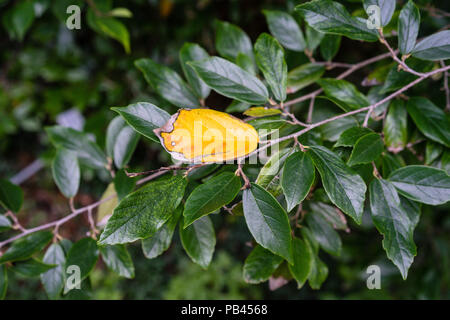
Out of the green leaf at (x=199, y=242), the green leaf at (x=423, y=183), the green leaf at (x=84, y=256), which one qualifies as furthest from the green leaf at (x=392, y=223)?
the green leaf at (x=84, y=256)

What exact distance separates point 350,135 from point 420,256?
1.40 m

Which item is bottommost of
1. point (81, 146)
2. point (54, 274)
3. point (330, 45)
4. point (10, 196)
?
point (54, 274)

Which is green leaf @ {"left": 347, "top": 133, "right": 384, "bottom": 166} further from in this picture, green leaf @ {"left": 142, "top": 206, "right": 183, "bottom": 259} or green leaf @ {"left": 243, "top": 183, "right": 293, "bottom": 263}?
green leaf @ {"left": 142, "top": 206, "right": 183, "bottom": 259}

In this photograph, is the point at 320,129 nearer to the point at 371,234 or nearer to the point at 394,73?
the point at 394,73

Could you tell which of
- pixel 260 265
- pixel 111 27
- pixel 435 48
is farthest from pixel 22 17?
pixel 435 48

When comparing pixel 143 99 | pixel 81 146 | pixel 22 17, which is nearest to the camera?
pixel 81 146

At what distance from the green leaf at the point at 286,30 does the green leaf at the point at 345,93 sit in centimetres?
18

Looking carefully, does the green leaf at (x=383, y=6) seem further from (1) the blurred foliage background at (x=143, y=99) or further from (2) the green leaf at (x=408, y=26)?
(1) the blurred foliage background at (x=143, y=99)

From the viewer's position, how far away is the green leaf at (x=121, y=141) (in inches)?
32.4

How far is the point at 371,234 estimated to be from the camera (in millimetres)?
1689

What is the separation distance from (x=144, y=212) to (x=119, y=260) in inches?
10.1

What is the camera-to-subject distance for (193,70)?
832mm

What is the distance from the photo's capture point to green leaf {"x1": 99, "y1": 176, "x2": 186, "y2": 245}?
57 cm

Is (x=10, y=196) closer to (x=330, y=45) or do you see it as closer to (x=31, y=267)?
(x=31, y=267)
